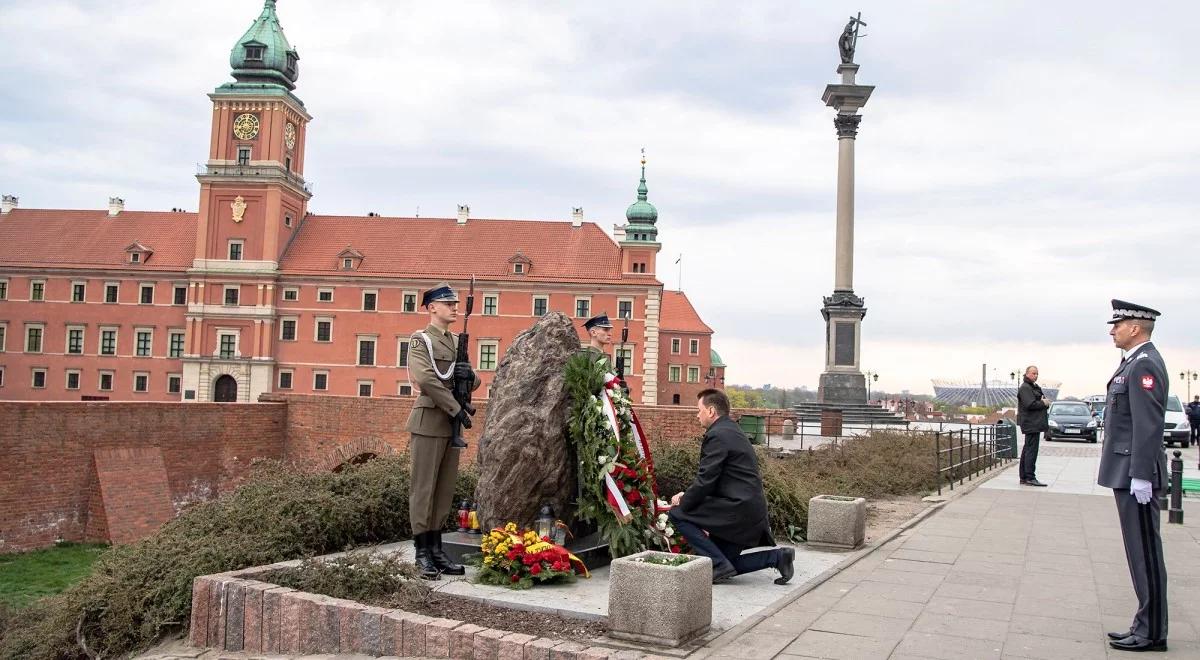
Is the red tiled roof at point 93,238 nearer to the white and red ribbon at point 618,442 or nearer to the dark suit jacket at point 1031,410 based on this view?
the dark suit jacket at point 1031,410

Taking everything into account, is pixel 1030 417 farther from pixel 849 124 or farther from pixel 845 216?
pixel 849 124

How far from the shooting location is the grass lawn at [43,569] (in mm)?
21312

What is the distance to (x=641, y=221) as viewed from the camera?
207 feet

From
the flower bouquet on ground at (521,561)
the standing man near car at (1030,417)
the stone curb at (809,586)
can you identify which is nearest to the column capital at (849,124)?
the standing man near car at (1030,417)

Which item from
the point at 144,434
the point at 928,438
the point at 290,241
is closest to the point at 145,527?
the point at 144,434

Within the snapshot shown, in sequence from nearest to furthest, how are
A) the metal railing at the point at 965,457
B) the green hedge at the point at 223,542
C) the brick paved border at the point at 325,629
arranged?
the brick paved border at the point at 325,629
the green hedge at the point at 223,542
the metal railing at the point at 965,457

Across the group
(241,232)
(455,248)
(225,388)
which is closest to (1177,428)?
(455,248)

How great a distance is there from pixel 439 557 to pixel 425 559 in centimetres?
15

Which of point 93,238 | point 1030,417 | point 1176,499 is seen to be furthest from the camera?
point 93,238

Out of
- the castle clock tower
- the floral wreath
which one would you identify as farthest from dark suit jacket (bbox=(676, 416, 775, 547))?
the castle clock tower

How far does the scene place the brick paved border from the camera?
18.1 feet

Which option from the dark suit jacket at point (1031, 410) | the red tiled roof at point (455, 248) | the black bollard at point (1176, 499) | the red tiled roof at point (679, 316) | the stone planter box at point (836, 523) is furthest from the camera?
the red tiled roof at point (679, 316)

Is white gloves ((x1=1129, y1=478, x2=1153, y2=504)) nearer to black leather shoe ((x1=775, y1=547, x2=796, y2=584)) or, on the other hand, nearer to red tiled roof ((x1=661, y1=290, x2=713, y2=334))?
black leather shoe ((x1=775, y1=547, x2=796, y2=584))

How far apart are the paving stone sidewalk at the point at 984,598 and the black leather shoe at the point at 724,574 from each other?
64 cm
